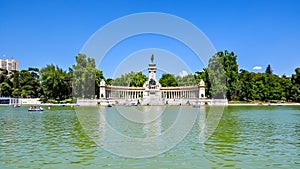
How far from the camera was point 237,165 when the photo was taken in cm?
1255

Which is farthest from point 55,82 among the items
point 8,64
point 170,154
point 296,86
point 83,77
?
point 8,64

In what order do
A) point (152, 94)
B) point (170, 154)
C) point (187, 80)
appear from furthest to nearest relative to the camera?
point (187, 80) < point (152, 94) < point (170, 154)

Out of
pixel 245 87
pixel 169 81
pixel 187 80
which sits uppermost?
pixel 169 81

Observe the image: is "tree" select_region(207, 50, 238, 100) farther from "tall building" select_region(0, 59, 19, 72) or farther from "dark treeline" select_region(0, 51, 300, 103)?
"tall building" select_region(0, 59, 19, 72)

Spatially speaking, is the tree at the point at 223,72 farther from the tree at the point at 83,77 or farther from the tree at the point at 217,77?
the tree at the point at 83,77

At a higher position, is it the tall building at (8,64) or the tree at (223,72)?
the tall building at (8,64)

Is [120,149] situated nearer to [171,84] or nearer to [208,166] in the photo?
[208,166]

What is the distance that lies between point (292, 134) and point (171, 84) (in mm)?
98013

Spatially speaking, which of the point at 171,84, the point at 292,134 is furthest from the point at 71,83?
the point at 292,134

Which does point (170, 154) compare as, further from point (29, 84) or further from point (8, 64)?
point (8, 64)

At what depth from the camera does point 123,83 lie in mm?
104938

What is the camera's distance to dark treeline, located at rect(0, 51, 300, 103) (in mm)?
79625

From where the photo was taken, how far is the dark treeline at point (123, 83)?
79625mm

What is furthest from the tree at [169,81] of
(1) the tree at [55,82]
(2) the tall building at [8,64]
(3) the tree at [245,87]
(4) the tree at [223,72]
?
(2) the tall building at [8,64]
